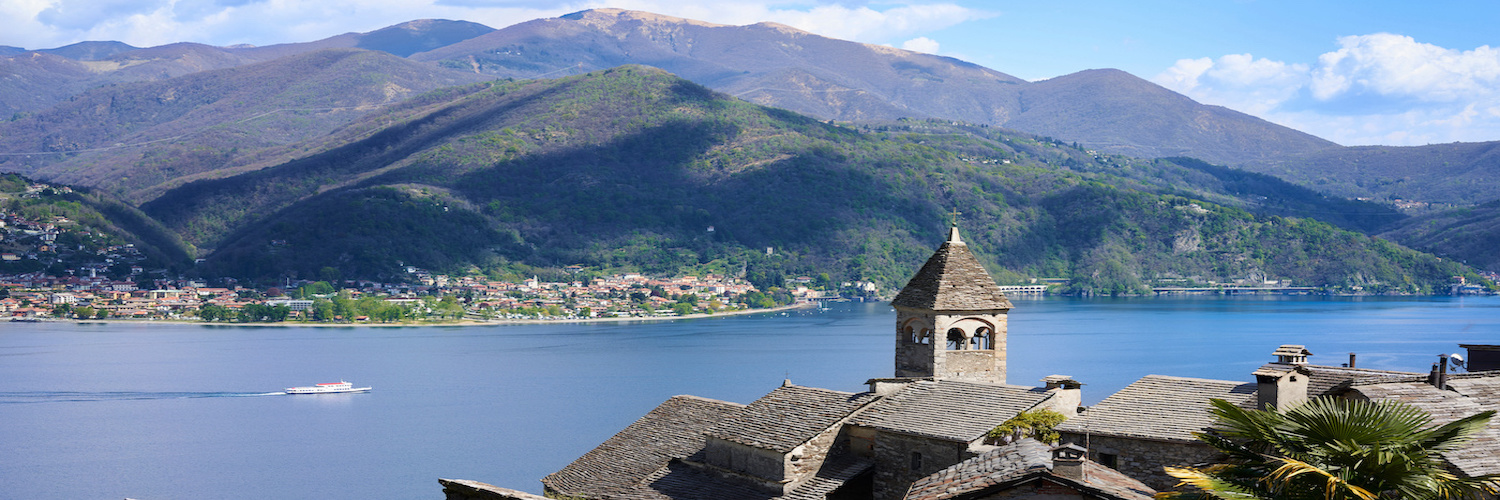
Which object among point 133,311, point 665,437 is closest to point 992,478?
point 665,437

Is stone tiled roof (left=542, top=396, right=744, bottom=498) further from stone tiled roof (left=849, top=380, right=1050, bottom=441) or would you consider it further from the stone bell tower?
stone tiled roof (left=849, top=380, right=1050, bottom=441)

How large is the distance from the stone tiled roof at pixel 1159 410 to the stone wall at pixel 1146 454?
0.27ft

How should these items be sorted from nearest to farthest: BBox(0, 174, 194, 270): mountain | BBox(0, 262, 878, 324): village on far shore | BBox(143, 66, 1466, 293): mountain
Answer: BBox(0, 262, 878, 324): village on far shore
BBox(0, 174, 194, 270): mountain
BBox(143, 66, 1466, 293): mountain

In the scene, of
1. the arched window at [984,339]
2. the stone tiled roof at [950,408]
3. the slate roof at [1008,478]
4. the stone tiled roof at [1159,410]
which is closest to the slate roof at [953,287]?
the arched window at [984,339]

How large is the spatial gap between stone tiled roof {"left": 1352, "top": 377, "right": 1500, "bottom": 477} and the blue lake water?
30814 millimetres

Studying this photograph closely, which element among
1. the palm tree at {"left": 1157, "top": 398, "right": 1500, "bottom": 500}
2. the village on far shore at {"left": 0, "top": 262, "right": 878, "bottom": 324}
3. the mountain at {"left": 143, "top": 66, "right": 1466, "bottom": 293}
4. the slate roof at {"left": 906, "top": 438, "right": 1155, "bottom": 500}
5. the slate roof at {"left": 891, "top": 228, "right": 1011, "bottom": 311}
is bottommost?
the village on far shore at {"left": 0, "top": 262, "right": 878, "bottom": 324}

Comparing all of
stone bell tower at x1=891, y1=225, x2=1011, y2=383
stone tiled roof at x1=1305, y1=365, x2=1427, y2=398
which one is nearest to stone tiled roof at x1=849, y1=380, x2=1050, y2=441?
stone bell tower at x1=891, y1=225, x2=1011, y2=383

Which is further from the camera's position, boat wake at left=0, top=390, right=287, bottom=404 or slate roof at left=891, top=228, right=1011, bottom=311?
boat wake at left=0, top=390, right=287, bottom=404

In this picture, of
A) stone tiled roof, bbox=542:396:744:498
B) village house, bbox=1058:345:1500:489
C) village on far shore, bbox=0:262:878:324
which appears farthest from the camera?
village on far shore, bbox=0:262:878:324

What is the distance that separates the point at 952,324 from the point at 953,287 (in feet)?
1.73

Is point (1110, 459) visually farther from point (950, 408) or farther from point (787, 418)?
point (787, 418)

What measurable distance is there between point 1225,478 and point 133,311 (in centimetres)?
13686

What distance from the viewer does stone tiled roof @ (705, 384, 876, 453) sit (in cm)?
1555

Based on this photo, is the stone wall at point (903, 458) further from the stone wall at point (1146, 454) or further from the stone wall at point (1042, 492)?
the stone wall at point (1042, 492)
